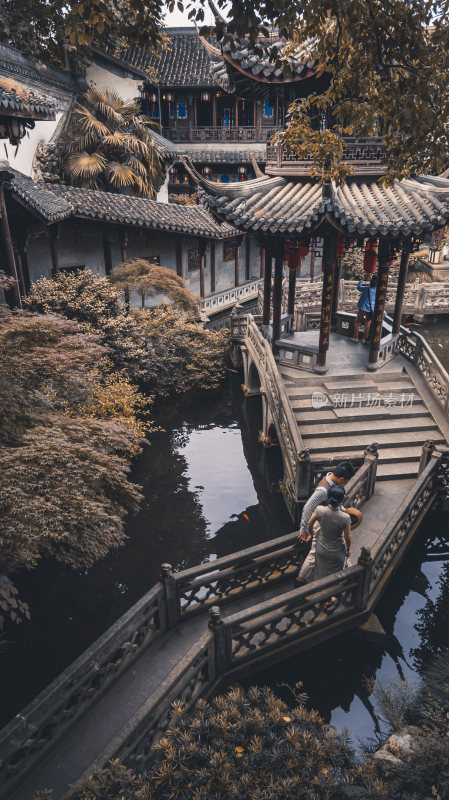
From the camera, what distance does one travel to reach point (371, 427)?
10.2 meters

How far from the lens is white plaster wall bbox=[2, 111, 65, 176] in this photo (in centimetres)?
1540

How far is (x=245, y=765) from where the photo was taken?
3.64 m

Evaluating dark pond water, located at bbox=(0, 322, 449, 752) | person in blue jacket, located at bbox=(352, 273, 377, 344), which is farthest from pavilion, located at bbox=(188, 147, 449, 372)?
dark pond water, located at bbox=(0, 322, 449, 752)

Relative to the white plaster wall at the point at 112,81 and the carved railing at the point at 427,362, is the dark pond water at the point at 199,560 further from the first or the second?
the white plaster wall at the point at 112,81

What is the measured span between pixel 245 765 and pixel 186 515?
6.62 meters

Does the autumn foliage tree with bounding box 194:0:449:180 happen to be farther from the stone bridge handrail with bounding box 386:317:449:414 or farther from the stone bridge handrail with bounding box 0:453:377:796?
the stone bridge handrail with bounding box 386:317:449:414

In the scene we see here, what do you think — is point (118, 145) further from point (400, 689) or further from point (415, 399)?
point (400, 689)

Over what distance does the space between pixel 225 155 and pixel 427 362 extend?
22.4 metres

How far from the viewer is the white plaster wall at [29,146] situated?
1540 cm

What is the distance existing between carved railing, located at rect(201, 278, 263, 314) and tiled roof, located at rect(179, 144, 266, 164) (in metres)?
6.98

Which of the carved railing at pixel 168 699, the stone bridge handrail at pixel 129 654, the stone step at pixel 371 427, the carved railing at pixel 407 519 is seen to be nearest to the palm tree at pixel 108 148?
the stone step at pixel 371 427

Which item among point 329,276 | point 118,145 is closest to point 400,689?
point 329,276

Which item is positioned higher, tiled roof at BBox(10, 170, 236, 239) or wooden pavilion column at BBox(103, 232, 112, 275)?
tiled roof at BBox(10, 170, 236, 239)

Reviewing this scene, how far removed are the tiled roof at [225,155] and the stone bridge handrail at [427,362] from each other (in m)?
20.0
